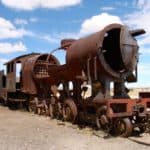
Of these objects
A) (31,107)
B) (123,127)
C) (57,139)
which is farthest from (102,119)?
(31,107)

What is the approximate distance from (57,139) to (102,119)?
5.59ft

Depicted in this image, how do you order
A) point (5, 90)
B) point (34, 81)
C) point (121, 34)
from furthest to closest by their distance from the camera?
point (5, 90) < point (34, 81) < point (121, 34)

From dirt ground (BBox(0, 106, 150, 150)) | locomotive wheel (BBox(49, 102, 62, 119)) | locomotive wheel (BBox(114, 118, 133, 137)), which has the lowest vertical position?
dirt ground (BBox(0, 106, 150, 150))

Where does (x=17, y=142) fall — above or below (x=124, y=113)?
below

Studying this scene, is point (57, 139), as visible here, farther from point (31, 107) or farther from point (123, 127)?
point (31, 107)

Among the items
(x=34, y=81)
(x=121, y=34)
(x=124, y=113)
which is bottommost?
(x=124, y=113)

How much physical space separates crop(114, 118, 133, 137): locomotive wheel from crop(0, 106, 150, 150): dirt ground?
0.98ft

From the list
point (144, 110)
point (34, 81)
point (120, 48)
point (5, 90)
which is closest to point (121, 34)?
point (120, 48)

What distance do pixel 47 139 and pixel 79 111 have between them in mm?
3435

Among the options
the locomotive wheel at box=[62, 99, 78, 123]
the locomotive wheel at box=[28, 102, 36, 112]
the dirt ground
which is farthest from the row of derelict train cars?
the locomotive wheel at box=[28, 102, 36, 112]

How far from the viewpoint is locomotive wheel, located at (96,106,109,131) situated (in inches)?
448

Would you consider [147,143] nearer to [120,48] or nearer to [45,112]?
[120,48]

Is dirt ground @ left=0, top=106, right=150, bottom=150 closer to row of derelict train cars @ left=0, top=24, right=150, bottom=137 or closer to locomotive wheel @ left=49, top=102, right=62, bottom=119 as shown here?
row of derelict train cars @ left=0, top=24, right=150, bottom=137

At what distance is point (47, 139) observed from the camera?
33.9 ft
